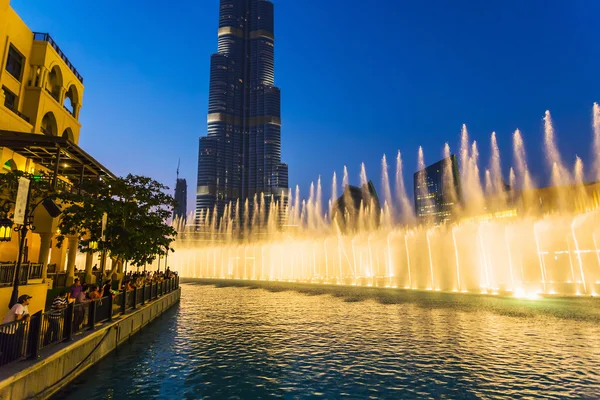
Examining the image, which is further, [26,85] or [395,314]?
[26,85]

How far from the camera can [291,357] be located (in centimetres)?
1305

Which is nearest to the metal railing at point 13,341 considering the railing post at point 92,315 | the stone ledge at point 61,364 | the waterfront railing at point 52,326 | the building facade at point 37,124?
the waterfront railing at point 52,326

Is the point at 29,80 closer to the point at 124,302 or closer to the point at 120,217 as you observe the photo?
the point at 120,217

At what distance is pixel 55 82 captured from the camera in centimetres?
3077

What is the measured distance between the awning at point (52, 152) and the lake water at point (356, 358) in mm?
11161

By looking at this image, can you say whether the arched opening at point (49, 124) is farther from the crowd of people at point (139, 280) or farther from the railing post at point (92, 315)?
the railing post at point (92, 315)

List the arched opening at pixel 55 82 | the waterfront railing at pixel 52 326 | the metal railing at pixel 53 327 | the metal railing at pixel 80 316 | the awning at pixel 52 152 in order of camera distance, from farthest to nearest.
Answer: the arched opening at pixel 55 82, the awning at pixel 52 152, the metal railing at pixel 80 316, the metal railing at pixel 53 327, the waterfront railing at pixel 52 326

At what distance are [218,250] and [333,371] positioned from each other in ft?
320

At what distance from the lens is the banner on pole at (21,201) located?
1126 cm

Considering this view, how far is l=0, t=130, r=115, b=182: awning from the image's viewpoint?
774 inches

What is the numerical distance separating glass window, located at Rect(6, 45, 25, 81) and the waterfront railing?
57.3ft

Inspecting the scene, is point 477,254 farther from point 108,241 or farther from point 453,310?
point 108,241

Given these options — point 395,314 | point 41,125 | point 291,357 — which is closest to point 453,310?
point 395,314

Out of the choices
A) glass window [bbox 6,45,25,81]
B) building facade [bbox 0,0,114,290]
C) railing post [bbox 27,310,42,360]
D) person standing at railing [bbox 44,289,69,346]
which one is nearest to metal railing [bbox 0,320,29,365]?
railing post [bbox 27,310,42,360]
